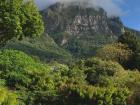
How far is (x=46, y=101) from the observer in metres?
35.4

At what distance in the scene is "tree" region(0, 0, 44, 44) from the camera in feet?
150

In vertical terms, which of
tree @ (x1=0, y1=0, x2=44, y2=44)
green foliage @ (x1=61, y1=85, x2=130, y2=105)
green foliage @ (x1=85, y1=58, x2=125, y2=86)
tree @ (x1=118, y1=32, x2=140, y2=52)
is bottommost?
green foliage @ (x1=61, y1=85, x2=130, y2=105)

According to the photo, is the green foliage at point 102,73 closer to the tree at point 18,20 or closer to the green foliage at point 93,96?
the green foliage at point 93,96

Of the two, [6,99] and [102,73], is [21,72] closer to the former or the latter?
[102,73]

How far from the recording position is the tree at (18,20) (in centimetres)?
4572

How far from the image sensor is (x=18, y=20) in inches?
1805

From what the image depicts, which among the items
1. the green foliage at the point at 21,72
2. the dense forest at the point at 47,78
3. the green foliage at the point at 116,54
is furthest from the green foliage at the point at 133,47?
the green foliage at the point at 21,72

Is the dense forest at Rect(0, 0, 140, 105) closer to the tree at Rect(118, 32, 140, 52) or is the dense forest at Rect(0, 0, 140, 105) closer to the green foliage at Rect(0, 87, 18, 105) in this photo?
the green foliage at Rect(0, 87, 18, 105)

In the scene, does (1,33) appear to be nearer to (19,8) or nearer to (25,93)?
(19,8)

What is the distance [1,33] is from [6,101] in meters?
18.5

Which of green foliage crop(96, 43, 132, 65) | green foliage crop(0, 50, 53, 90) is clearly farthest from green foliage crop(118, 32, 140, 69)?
green foliage crop(0, 50, 53, 90)

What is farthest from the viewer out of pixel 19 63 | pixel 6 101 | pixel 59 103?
pixel 19 63

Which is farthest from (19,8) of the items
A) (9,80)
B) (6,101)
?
(6,101)

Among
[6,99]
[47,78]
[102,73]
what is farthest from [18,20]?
[6,99]
